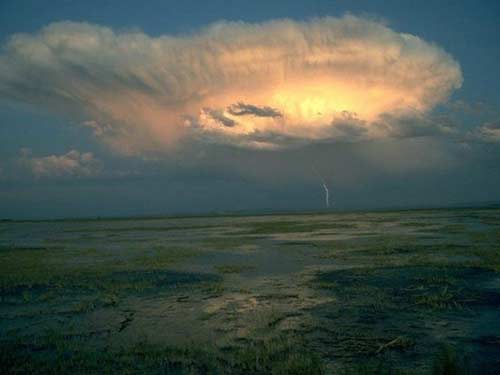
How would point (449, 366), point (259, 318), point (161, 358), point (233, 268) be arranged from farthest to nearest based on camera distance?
point (233, 268)
point (259, 318)
point (161, 358)
point (449, 366)

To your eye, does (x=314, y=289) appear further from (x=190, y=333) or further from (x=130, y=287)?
(x=130, y=287)

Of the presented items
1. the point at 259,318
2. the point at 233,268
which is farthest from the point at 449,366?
the point at 233,268

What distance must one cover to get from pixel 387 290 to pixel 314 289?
370 cm

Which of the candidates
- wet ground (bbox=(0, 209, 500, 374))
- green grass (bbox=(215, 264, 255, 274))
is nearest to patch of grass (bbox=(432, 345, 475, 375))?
wet ground (bbox=(0, 209, 500, 374))

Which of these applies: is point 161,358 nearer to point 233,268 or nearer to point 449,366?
point 449,366

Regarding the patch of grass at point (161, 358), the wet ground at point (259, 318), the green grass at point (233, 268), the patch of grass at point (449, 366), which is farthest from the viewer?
the green grass at point (233, 268)

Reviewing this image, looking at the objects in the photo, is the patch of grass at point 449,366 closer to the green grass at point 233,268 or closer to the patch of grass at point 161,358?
the patch of grass at point 161,358

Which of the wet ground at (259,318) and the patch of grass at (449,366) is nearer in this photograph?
the patch of grass at (449,366)

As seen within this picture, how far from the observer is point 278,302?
61.4ft

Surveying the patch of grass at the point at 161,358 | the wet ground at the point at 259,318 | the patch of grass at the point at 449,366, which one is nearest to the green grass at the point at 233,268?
the wet ground at the point at 259,318

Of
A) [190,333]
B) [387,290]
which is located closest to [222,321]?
[190,333]

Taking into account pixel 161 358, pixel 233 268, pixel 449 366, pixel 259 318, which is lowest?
pixel 161 358

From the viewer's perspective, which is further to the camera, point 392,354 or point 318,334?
point 318,334

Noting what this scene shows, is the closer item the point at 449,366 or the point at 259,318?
the point at 449,366
